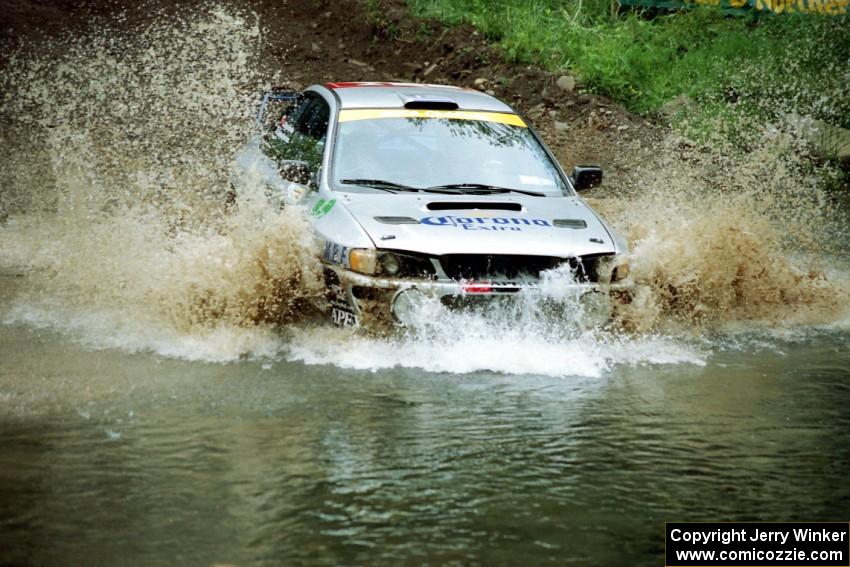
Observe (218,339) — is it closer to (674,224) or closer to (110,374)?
(110,374)

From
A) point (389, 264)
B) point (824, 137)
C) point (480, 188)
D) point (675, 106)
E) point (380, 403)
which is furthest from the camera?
point (675, 106)

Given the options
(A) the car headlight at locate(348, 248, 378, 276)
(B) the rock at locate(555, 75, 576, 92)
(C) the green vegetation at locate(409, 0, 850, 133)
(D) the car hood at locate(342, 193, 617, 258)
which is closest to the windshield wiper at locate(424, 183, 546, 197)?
(D) the car hood at locate(342, 193, 617, 258)

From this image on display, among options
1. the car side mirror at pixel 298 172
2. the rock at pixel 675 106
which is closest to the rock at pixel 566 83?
the rock at pixel 675 106

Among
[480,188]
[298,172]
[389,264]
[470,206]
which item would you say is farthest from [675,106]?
[389,264]

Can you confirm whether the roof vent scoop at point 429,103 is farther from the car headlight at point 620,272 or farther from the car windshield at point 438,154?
the car headlight at point 620,272

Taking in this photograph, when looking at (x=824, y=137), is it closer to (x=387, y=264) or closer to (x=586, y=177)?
(x=586, y=177)

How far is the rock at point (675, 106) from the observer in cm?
1641

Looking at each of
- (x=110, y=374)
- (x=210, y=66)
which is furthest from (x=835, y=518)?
(x=210, y=66)

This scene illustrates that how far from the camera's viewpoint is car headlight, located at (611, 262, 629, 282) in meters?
7.74

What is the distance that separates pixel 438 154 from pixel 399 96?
2.58 ft

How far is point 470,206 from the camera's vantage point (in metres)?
8.00

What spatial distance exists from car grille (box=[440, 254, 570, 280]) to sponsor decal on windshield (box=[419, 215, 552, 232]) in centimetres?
25

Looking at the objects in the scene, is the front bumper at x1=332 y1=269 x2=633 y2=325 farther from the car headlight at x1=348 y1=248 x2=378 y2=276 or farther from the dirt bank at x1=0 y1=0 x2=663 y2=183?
the dirt bank at x1=0 y1=0 x2=663 y2=183

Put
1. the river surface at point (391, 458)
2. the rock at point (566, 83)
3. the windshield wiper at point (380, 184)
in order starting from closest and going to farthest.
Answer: the river surface at point (391, 458) → the windshield wiper at point (380, 184) → the rock at point (566, 83)
